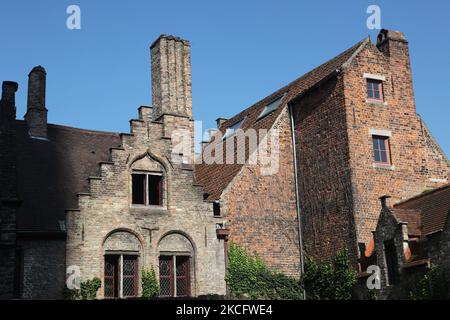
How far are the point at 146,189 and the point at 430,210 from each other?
31.2 feet

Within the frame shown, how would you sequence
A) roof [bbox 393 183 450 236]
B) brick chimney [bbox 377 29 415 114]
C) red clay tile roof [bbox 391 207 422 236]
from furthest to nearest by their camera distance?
brick chimney [bbox 377 29 415 114] → red clay tile roof [bbox 391 207 422 236] → roof [bbox 393 183 450 236]

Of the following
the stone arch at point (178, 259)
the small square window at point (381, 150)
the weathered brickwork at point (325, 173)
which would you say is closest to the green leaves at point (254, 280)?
the stone arch at point (178, 259)

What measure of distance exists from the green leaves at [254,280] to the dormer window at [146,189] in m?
3.20

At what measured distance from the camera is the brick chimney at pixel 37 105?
2655cm

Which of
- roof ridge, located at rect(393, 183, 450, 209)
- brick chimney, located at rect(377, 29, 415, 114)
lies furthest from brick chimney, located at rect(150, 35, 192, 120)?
roof ridge, located at rect(393, 183, 450, 209)

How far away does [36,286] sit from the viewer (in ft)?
69.6

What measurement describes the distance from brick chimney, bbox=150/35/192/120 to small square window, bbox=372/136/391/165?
804 cm

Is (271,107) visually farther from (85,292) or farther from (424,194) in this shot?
(85,292)

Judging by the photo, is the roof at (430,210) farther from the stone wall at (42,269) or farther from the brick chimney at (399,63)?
the stone wall at (42,269)

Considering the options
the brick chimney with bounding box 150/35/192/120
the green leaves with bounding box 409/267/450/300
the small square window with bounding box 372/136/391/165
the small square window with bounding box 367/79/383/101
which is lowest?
the green leaves with bounding box 409/267/450/300

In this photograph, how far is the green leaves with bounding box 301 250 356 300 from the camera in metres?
22.5

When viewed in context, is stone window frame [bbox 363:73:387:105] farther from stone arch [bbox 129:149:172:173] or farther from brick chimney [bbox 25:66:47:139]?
brick chimney [bbox 25:66:47:139]

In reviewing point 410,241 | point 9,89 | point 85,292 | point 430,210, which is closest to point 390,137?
point 430,210

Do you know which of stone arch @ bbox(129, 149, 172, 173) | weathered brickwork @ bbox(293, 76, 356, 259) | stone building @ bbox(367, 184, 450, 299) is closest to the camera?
stone building @ bbox(367, 184, 450, 299)
